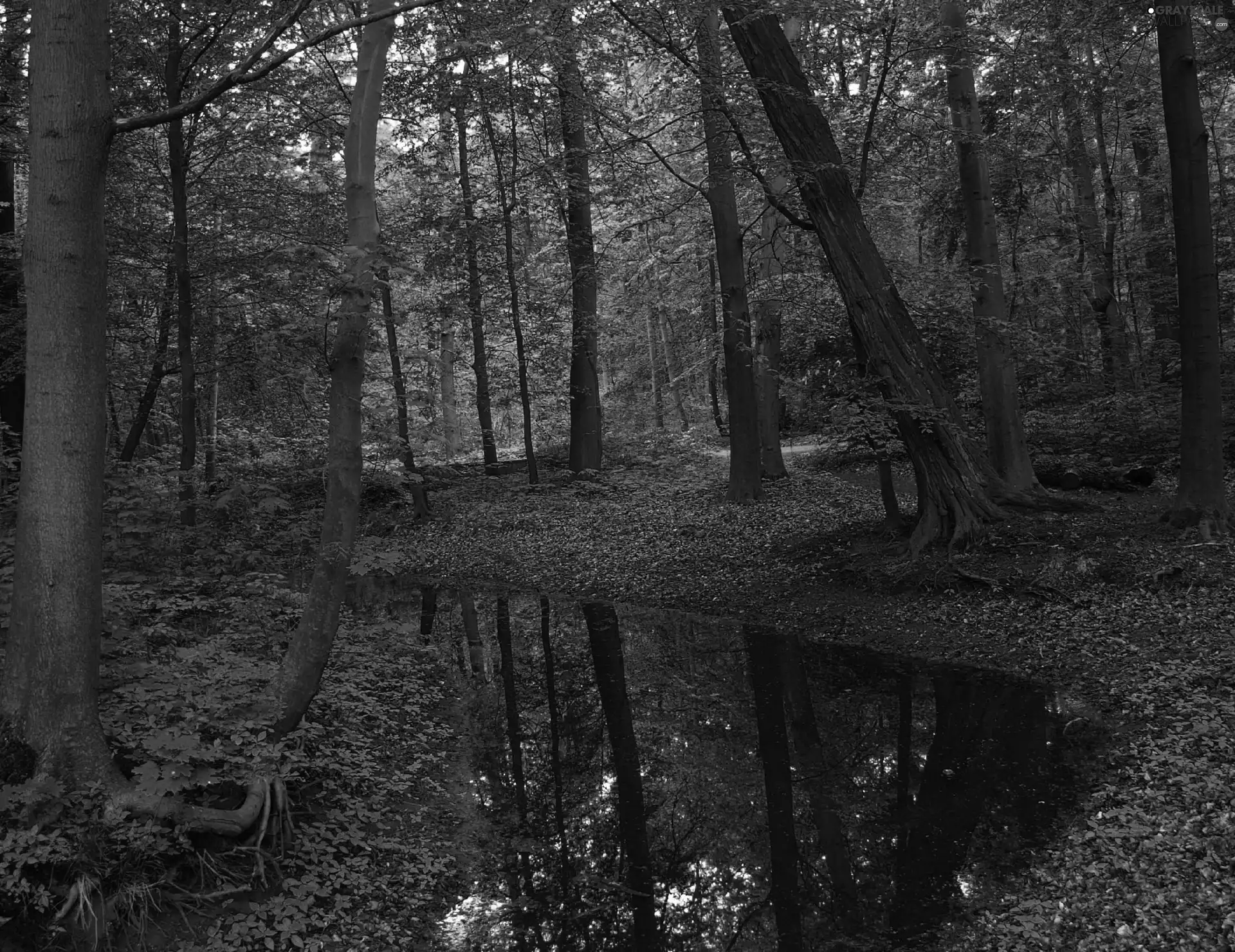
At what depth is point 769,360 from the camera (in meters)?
15.9

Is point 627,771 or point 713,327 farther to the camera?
point 713,327

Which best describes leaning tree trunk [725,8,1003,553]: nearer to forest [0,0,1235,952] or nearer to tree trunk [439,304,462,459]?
forest [0,0,1235,952]

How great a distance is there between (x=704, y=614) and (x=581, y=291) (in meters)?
9.17

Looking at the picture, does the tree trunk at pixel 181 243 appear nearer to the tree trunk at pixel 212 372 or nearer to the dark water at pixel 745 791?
the tree trunk at pixel 212 372

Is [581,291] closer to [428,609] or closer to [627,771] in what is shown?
[428,609]

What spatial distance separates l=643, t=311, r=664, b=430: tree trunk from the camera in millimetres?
30548

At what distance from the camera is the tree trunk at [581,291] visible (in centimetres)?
1641

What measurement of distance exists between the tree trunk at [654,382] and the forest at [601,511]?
376 inches

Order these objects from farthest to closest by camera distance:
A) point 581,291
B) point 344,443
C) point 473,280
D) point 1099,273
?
point 1099,273 < point 581,291 < point 473,280 < point 344,443

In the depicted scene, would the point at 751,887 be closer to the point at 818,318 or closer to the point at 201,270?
the point at 818,318

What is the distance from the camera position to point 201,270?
12.1 meters

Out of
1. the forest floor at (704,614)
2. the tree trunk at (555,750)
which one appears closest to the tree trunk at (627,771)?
the tree trunk at (555,750)

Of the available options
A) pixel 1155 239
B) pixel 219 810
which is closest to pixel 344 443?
pixel 219 810

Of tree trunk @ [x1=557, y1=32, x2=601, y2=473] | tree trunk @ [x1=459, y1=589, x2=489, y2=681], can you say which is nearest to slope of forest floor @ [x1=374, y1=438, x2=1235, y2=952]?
tree trunk @ [x1=557, y1=32, x2=601, y2=473]
